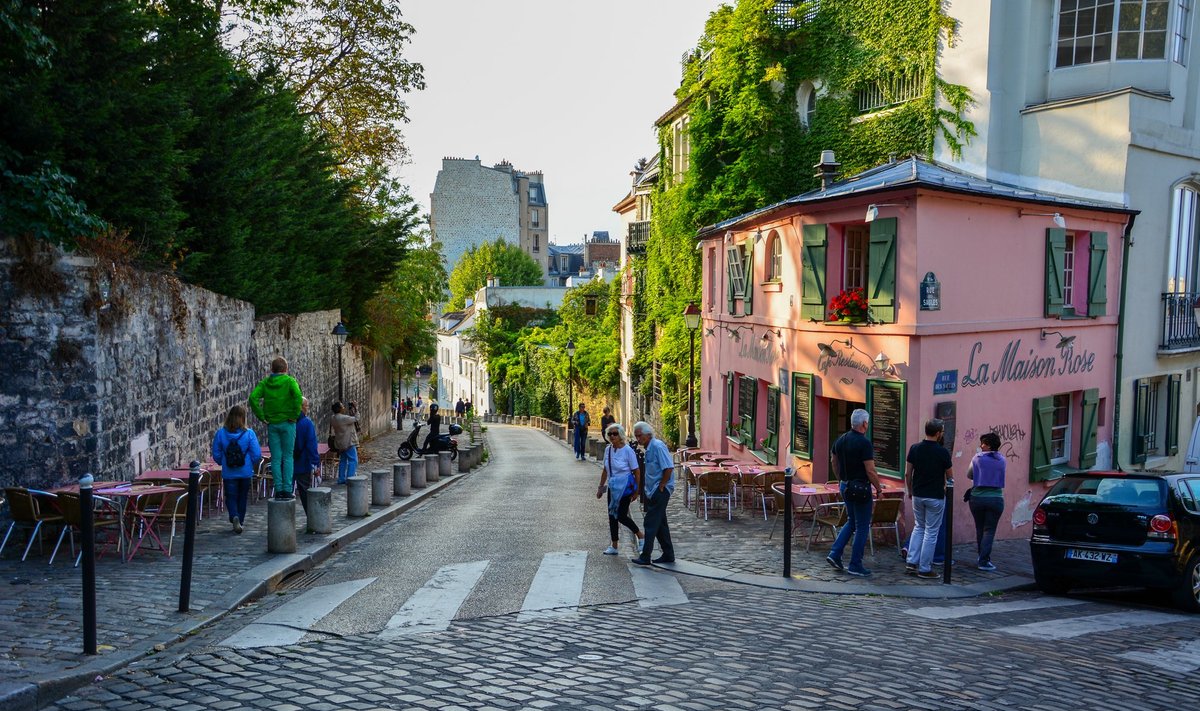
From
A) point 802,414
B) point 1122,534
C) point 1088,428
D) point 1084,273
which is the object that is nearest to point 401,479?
point 802,414

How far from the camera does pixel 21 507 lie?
9.25m

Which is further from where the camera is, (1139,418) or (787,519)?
(1139,418)

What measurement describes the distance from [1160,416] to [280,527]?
17120 millimetres

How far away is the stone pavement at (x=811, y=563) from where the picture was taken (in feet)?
34.0

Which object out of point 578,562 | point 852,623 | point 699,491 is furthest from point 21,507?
point 699,491

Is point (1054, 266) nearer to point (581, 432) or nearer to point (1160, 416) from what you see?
point (1160, 416)

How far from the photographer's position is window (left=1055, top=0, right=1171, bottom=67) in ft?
59.7

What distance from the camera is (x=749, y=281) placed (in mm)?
18281

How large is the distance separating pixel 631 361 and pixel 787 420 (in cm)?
2048

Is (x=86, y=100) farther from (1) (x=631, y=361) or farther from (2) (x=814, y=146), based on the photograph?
(1) (x=631, y=361)

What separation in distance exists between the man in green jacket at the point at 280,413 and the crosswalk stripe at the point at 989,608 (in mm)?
7477

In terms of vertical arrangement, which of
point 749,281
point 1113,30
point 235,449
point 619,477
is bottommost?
point 619,477

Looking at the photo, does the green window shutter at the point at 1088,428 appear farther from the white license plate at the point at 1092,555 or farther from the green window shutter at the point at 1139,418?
the white license plate at the point at 1092,555

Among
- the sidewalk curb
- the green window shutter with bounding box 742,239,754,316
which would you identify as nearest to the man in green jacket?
the sidewalk curb
